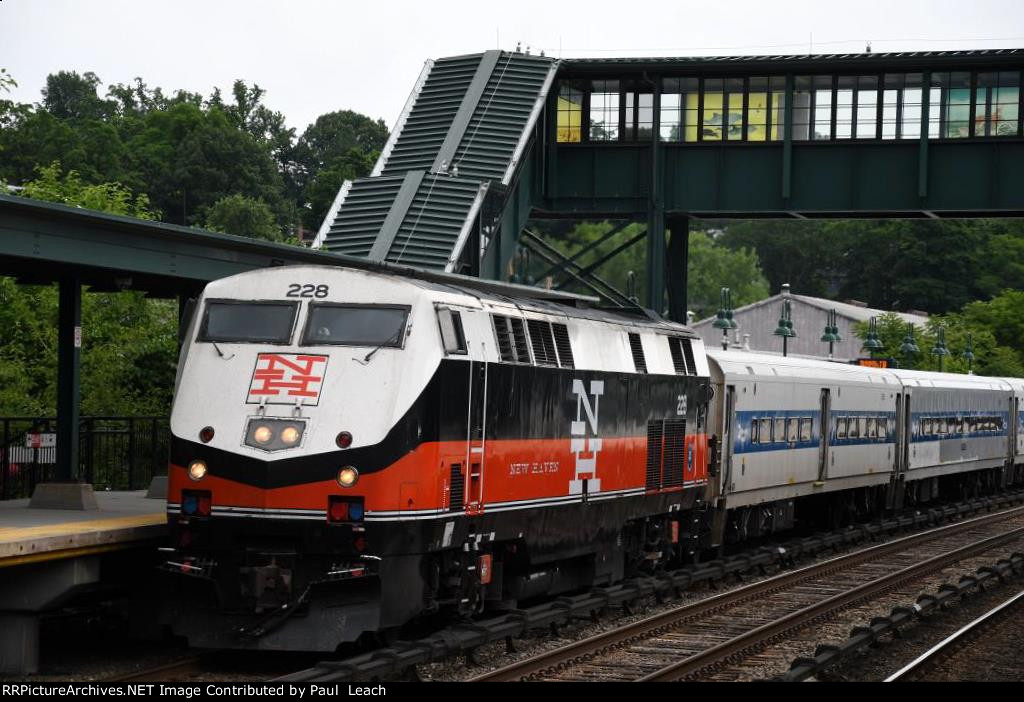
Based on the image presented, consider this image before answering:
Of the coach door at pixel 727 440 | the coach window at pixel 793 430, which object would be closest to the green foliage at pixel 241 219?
the coach window at pixel 793 430

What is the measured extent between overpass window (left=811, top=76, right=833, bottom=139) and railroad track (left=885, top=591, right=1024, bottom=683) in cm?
2142

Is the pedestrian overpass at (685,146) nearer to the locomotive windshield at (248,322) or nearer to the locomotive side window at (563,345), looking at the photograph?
the locomotive side window at (563,345)

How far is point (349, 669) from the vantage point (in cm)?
1315

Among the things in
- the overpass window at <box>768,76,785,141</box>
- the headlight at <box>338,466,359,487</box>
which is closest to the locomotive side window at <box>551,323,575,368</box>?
the headlight at <box>338,466,359,487</box>

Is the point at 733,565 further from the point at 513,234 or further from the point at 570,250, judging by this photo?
the point at 570,250

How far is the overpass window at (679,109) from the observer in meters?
42.0

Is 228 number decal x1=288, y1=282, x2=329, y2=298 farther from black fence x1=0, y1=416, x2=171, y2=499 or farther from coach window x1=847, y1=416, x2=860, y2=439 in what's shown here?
coach window x1=847, y1=416, x2=860, y2=439

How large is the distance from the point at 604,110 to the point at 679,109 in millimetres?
2147

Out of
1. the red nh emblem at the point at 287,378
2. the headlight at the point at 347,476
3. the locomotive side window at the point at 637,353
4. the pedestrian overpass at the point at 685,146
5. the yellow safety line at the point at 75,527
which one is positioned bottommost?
the yellow safety line at the point at 75,527

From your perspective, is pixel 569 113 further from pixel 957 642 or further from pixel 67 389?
pixel 957 642

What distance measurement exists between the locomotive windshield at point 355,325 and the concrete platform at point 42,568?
260 centimetres

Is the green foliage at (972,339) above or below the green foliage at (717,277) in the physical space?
below

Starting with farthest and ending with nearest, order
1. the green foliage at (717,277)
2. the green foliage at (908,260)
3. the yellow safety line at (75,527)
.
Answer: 1. the green foliage at (717,277)
2. the green foliage at (908,260)
3. the yellow safety line at (75,527)

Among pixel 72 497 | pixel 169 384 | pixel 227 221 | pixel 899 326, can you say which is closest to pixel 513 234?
pixel 169 384
